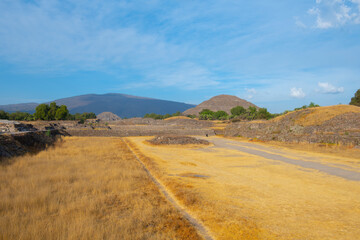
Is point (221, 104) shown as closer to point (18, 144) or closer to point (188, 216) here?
point (18, 144)

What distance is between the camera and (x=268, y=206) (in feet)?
21.8

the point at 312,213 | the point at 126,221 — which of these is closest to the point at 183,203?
the point at 126,221

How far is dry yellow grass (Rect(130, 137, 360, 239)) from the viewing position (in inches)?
203

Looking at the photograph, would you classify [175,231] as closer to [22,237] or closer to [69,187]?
[22,237]

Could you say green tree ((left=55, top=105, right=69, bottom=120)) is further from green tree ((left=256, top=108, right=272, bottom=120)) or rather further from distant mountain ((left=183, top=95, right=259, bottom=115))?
distant mountain ((left=183, top=95, right=259, bottom=115))

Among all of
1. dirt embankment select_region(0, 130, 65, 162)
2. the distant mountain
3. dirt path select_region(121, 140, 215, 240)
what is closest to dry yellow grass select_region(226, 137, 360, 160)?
dirt path select_region(121, 140, 215, 240)

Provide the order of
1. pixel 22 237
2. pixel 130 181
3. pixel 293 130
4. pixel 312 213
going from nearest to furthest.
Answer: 1. pixel 22 237
2. pixel 312 213
3. pixel 130 181
4. pixel 293 130

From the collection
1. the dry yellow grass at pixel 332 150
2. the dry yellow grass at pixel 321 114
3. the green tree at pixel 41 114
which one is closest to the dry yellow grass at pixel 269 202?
the dry yellow grass at pixel 332 150

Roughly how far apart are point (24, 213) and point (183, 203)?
4442 mm

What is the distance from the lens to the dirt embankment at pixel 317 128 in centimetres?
2220

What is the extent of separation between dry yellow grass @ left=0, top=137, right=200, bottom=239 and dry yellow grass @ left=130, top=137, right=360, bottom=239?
0.95m

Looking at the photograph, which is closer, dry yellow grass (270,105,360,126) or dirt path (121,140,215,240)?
dirt path (121,140,215,240)

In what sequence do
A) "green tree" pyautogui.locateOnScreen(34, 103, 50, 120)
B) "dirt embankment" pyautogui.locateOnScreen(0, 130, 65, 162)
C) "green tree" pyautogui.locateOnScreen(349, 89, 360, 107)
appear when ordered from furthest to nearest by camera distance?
1. "green tree" pyautogui.locateOnScreen(34, 103, 50, 120)
2. "green tree" pyautogui.locateOnScreen(349, 89, 360, 107)
3. "dirt embankment" pyautogui.locateOnScreen(0, 130, 65, 162)

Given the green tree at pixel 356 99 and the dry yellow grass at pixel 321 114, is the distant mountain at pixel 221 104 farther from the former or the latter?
the dry yellow grass at pixel 321 114
